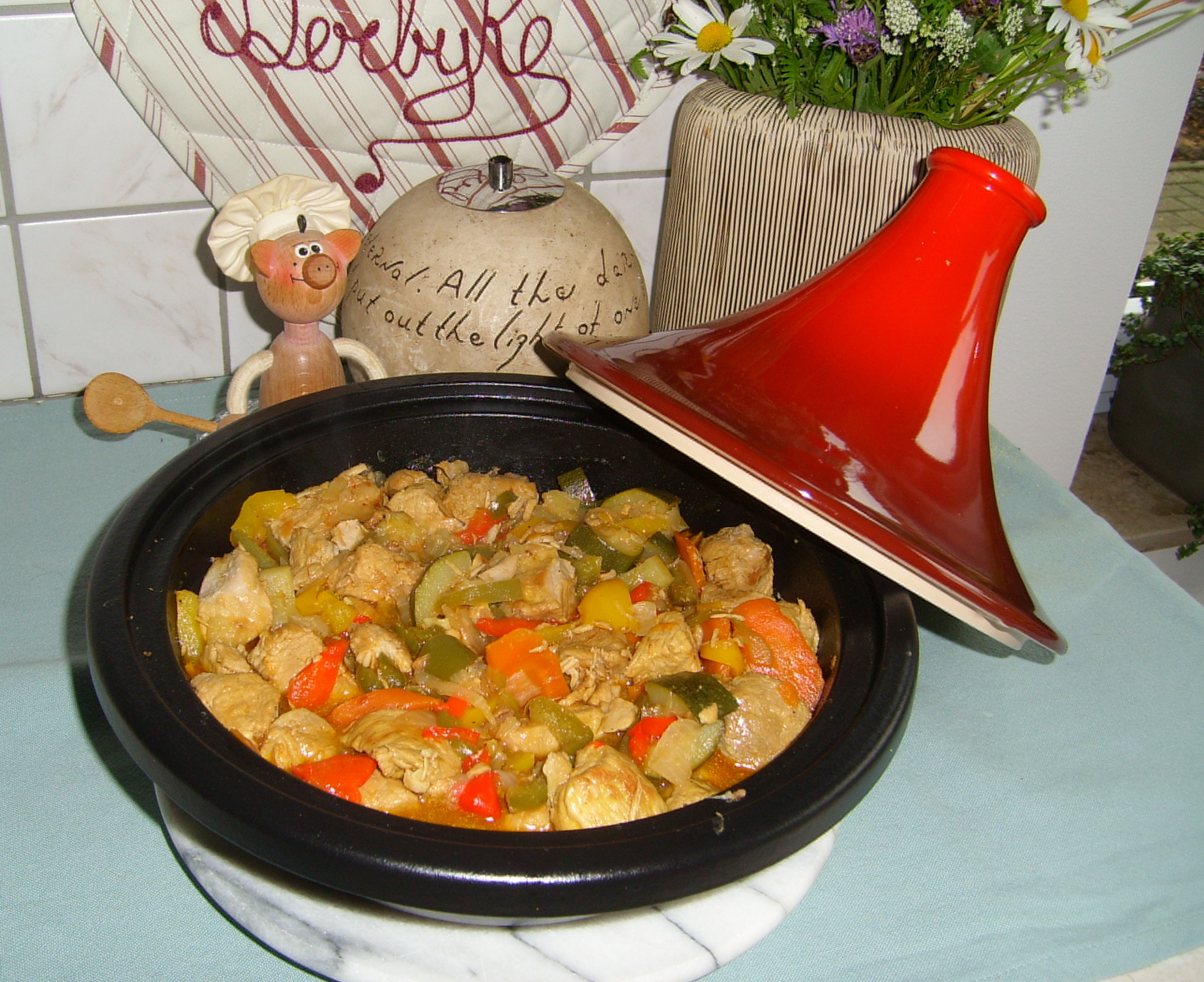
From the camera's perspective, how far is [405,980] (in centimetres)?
82

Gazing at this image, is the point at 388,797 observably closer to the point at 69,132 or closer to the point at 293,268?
the point at 293,268

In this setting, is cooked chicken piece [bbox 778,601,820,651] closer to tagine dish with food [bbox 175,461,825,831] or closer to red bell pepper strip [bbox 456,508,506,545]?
tagine dish with food [bbox 175,461,825,831]

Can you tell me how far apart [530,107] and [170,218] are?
0.55 meters

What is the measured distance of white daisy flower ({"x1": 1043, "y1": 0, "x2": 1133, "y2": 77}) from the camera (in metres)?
1.26

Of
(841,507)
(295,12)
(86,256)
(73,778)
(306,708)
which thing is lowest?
(73,778)

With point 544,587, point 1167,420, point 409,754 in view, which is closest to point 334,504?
point 544,587

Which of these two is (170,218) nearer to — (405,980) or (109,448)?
(109,448)

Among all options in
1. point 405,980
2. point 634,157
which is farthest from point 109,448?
point 405,980

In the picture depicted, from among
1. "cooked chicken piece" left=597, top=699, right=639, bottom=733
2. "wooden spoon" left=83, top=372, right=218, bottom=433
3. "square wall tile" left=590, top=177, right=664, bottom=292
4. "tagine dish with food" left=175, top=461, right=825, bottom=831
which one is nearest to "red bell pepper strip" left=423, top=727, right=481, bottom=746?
"tagine dish with food" left=175, top=461, right=825, bottom=831

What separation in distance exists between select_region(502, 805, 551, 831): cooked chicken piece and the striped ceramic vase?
0.73 m

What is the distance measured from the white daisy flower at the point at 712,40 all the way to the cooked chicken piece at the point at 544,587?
69cm

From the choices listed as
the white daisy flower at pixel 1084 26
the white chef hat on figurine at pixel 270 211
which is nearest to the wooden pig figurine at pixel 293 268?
the white chef hat on figurine at pixel 270 211

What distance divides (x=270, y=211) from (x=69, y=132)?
41 cm

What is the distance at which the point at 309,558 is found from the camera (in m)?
1.10
